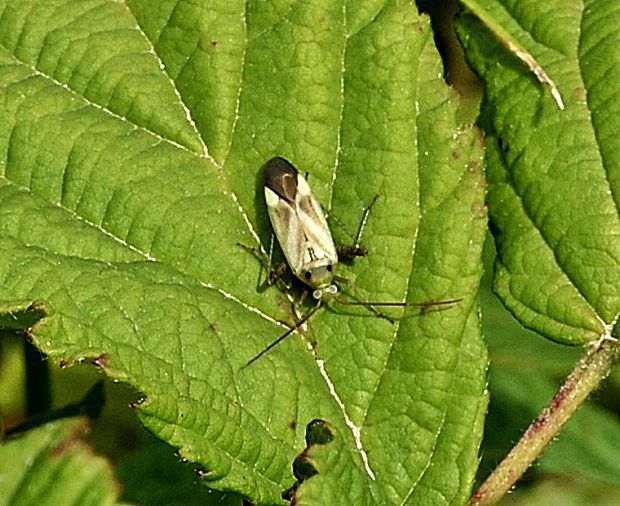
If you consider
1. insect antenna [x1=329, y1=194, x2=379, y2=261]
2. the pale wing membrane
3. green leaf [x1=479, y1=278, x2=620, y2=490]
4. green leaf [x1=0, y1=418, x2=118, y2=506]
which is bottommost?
green leaf [x1=0, y1=418, x2=118, y2=506]

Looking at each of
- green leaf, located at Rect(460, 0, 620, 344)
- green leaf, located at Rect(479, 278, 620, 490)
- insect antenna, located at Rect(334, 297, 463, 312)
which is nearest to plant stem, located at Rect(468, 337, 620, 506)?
green leaf, located at Rect(460, 0, 620, 344)

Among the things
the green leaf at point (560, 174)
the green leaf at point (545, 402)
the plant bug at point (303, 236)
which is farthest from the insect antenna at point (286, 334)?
the green leaf at point (545, 402)

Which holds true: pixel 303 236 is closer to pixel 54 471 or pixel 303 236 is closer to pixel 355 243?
pixel 355 243

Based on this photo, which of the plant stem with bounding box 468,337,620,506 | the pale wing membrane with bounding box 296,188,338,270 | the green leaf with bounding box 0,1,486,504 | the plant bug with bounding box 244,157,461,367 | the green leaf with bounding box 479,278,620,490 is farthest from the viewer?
the green leaf with bounding box 479,278,620,490

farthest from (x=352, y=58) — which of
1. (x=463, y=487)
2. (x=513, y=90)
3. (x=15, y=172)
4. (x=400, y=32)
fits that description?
(x=463, y=487)

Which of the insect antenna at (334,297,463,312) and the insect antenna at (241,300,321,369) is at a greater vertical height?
the insect antenna at (334,297,463,312)

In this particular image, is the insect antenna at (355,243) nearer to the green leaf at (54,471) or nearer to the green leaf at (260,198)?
the green leaf at (260,198)

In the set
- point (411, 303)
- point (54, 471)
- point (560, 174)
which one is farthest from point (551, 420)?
point (54, 471)

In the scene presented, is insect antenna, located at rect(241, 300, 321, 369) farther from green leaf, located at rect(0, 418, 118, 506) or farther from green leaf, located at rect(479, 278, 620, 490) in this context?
green leaf, located at rect(479, 278, 620, 490)
